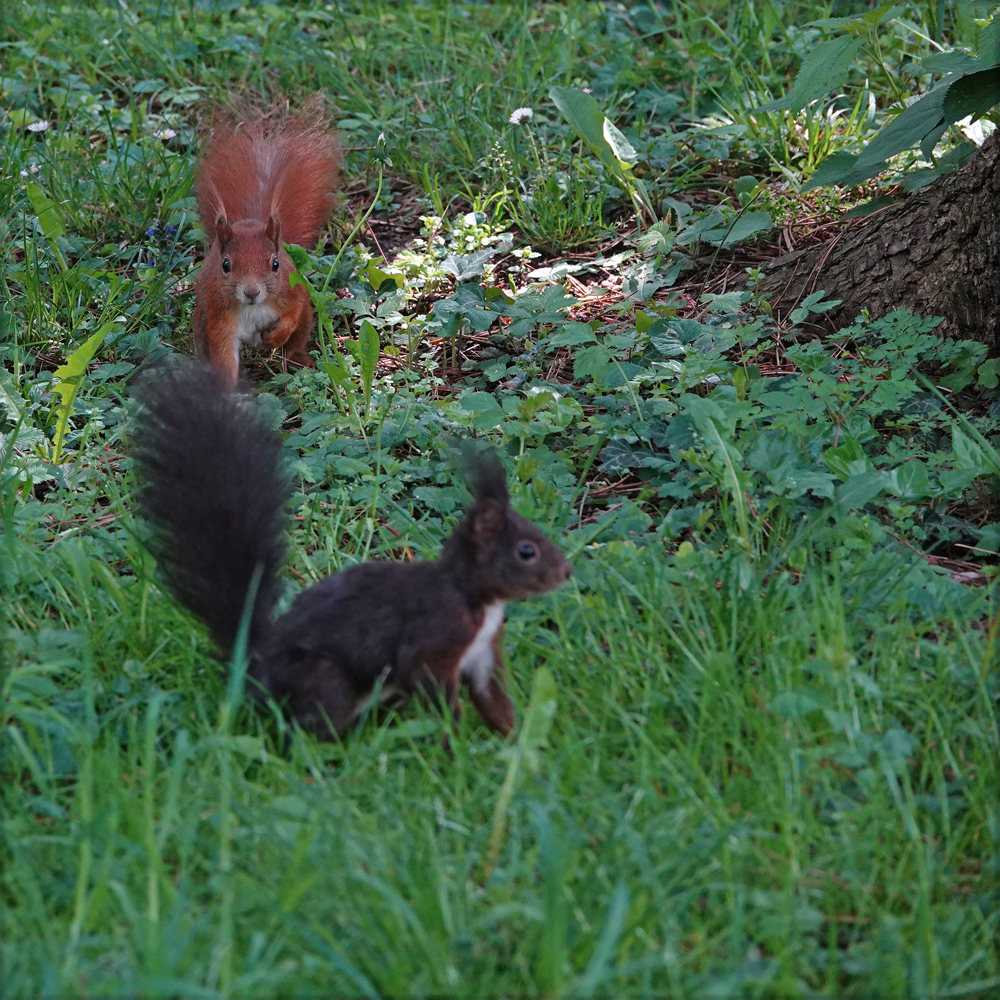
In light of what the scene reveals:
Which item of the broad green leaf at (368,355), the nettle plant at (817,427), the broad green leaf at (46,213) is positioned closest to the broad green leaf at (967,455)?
the nettle plant at (817,427)

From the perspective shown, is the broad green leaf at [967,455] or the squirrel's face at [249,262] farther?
the squirrel's face at [249,262]

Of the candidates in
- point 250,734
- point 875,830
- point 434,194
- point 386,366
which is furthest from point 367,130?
point 875,830

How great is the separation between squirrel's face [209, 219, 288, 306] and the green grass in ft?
0.81

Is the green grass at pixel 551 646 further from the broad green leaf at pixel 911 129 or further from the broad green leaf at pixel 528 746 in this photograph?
the broad green leaf at pixel 911 129

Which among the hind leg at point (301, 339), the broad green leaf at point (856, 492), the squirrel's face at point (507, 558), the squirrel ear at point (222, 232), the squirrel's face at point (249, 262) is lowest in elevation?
the hind leg at point (301, 339)

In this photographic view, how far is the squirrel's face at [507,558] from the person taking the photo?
2.02 m

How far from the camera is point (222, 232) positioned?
3.79m

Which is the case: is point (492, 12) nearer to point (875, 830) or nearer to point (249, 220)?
point (249, 220)

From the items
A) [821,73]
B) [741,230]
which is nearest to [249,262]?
[741,230]

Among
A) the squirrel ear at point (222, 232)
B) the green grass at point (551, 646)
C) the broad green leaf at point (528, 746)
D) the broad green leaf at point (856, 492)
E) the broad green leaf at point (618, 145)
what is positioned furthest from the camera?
the broad green leaf at point (618, 145)

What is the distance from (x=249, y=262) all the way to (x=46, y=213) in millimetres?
785

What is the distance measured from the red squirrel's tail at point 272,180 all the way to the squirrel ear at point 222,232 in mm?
284

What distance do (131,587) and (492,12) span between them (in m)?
3.91

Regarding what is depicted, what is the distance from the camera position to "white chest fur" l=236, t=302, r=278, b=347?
3863 millimetres
